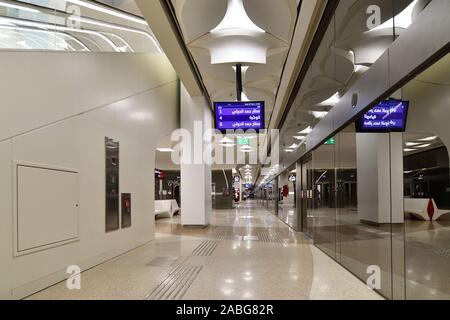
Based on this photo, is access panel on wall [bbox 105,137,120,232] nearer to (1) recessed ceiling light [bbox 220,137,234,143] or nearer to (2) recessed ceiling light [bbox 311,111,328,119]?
(2) recessed ceiling light [bbox 311,111,328,119]

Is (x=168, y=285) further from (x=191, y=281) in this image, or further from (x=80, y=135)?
(x=80, y=135)

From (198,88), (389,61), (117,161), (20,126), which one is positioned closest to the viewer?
(389,61)

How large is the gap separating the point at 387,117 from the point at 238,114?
5.35 metres

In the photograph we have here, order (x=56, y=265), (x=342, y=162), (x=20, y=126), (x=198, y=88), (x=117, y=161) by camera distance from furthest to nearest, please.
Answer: (x=198, y=88) < (x=117, y=161) < (x=342, y=162) < (x=56, y=265) < (x=20, y=126)

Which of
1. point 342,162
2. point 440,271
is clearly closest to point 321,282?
point 440,271

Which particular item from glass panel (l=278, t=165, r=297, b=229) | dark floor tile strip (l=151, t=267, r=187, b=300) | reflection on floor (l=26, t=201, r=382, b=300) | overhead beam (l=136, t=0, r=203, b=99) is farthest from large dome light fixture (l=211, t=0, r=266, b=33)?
glass panel (l=278, t=165, r=297, b=229)

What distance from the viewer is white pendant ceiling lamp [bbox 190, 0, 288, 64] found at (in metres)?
7.00

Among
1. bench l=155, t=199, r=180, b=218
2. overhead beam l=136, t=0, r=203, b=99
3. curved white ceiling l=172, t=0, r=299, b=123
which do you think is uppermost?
curved white ceiling l=172, t=0, r=299, b=123

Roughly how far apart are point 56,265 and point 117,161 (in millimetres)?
2606

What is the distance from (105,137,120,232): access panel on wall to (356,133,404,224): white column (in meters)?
4.26

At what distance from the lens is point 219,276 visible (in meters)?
5.28

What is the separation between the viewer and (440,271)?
200 inches

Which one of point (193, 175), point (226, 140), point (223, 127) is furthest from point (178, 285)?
point (226, 140)

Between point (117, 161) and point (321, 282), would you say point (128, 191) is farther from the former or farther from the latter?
point (321, 282)
